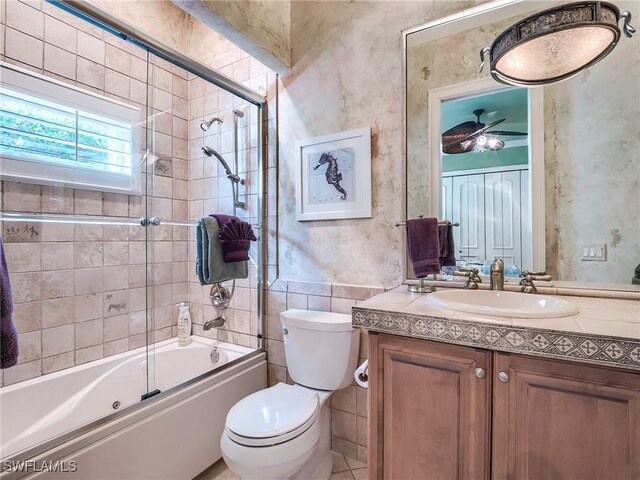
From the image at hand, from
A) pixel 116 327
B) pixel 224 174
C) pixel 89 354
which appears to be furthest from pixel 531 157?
pixel 89 354

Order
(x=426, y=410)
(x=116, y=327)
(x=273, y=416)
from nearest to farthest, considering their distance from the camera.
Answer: (x=426, y=410), (x=273, y=416), (x=116, y=327)

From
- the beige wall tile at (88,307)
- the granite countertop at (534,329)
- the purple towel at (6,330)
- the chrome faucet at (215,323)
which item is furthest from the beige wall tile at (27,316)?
the granite countertop at (534,329)

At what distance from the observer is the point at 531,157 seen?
1.28 meters

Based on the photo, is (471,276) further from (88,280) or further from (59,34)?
(59,34)

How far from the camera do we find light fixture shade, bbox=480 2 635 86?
0.97m

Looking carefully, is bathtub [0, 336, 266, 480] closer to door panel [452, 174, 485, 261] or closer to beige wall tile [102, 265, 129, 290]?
Result: beige wall tile [102, 265, 129, 290]

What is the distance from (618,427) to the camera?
737mm

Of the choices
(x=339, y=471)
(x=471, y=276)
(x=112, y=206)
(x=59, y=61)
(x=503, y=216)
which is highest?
(x=59, y=61)

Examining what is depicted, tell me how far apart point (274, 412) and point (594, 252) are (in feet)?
4.72

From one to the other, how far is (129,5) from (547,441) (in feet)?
9.46

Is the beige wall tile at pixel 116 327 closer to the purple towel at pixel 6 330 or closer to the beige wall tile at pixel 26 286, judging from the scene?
the beige wall tile at pixel 26 286

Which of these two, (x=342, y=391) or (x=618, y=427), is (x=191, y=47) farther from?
(x=618, y=427)

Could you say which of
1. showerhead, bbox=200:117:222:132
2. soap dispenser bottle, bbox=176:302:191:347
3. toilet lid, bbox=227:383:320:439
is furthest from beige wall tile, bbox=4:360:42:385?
showerhead, bbox=200:117:222:132

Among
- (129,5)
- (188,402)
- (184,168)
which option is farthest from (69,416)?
(129,5)
